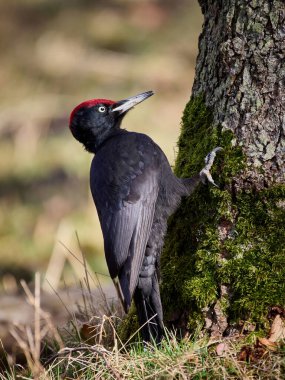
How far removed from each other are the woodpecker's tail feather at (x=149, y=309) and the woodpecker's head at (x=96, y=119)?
1.16 metres

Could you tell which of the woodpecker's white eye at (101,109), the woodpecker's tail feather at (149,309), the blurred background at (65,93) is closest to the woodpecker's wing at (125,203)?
the woodpecker's tail feather at (149,309)

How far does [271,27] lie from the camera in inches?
152

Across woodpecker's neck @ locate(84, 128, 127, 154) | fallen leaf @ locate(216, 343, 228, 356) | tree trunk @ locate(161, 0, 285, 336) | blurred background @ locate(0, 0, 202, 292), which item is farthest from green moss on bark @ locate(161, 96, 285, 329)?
blurred background @ locate(0, 0, 202, 292)

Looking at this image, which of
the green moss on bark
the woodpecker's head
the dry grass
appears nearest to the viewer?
the dry grass

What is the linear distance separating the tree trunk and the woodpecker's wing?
280 millimetres

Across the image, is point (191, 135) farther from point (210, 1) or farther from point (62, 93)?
point (62, 93)

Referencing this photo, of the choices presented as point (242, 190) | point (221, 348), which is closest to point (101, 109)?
point (242, 190)

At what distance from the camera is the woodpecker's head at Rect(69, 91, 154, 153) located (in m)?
5.04

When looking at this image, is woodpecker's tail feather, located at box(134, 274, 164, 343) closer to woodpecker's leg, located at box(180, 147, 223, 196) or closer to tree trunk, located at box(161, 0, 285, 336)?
tree trunk, located at box(161, 0, 285, 336)

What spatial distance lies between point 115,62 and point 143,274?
8.74 meters

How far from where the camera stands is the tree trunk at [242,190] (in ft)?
12.6

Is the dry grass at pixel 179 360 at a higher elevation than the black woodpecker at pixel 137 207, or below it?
below

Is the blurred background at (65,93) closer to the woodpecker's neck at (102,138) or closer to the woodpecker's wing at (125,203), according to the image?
the woodpecker's neck at (102,138)

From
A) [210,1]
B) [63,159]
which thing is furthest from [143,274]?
[63,159]
